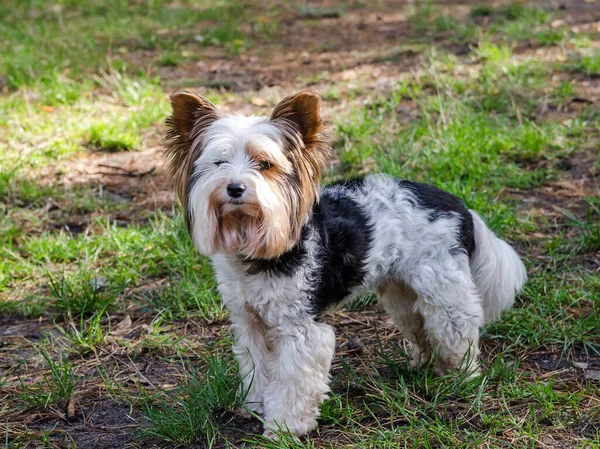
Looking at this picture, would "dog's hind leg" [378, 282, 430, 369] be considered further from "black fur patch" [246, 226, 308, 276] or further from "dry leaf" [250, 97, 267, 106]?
"dry leaf" [250, 97, 267, 106]

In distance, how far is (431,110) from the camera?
23.1ft

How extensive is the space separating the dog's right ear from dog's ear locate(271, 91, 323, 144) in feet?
1.01

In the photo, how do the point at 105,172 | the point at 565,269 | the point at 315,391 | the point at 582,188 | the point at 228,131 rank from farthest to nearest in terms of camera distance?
1. the point at 105,172
2. the point at 582,188
3. the point at 565,269
4. the point at 315,391
5. the point at 228,131

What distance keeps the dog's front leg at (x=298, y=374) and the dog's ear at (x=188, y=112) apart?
99 centimetres

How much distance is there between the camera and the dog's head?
3309 millimetres

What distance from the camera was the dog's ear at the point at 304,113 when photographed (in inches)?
135

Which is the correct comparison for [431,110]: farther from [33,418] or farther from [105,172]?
[33,418]

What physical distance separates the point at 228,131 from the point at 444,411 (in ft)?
5.47

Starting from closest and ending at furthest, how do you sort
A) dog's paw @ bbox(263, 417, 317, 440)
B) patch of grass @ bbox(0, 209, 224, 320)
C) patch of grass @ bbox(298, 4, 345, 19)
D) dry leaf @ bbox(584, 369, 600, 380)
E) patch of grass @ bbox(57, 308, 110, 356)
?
dog's paw @ bbox(263, 417, 317, 440), dry leaf @ bbox(584, 369, 600, 380), patch of grass @ bbox(57, 308, 110, 356), patch of grass @ bbox(0, 209, 224, 320), patch of grass @ bbox(298, 4, 345, 19)

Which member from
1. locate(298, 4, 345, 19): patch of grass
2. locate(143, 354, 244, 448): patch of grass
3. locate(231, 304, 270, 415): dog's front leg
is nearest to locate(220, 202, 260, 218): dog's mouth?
locate(231, 304, 270, 415): dog's front leg

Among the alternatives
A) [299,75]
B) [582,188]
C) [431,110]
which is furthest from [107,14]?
[582,188]

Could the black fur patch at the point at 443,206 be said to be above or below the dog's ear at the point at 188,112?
below

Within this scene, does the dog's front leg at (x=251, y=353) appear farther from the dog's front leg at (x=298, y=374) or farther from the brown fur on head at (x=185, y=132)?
the brown fur on head at (x=185, y=132)

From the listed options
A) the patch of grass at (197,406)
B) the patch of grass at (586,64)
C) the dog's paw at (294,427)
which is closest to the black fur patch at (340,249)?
the dog's paw at (294,427)
